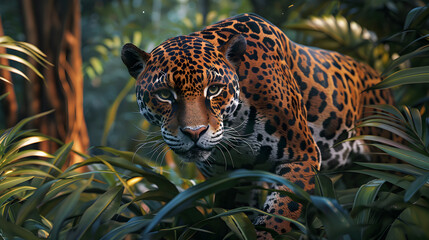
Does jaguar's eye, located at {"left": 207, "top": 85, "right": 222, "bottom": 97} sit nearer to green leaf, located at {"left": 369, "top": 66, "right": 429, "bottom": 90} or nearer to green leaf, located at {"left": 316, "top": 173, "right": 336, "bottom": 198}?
green leaf, located at {"left": 316, "top": 173, "right": 336, "bottom": 198}

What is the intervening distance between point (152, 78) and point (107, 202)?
0.35 m

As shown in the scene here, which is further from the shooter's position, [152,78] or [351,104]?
[351,104]

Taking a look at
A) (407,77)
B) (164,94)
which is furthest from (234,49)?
(407,77)

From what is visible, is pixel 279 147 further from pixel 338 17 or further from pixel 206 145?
pixel 338 17

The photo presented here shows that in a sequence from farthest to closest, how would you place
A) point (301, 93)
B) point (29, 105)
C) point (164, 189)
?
point (29, 105) → point (301, 93) → point (164, 189)

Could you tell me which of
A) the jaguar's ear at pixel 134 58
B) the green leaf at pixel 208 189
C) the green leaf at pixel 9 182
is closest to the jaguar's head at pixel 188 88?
the jaguar's ear at pixel 134 58

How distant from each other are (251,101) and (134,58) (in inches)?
14.5

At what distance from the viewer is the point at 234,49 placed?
3.71 feet

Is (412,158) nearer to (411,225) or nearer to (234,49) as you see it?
(411,225)

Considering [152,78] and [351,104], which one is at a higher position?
[152,78]

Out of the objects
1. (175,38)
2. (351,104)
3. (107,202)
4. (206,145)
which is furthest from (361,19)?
(107,202)

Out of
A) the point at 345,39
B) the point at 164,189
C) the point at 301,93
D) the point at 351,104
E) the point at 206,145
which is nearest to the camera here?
the point at 206,145

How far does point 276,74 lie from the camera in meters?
1.23

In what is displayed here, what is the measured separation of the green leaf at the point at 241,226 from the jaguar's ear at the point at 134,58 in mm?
480
